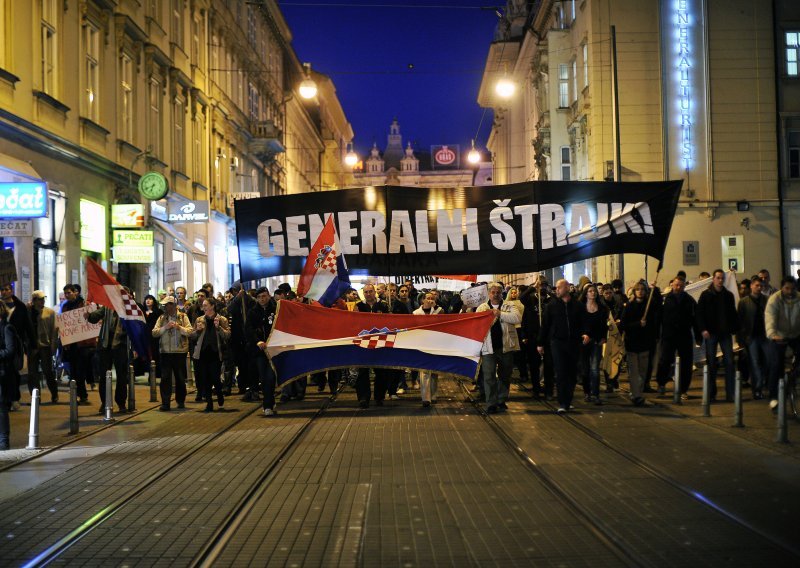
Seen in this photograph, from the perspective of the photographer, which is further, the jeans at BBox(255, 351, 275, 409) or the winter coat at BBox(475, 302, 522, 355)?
the jeans at BBox(255, 351, 275, 409)

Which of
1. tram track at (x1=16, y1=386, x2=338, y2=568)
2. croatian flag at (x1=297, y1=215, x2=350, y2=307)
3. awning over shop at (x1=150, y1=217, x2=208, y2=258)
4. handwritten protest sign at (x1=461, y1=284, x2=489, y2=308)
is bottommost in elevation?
tram track at (x1=16, y1=386, x2=338, y2=568)

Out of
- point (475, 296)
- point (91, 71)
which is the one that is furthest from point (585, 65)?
point (475, 296)

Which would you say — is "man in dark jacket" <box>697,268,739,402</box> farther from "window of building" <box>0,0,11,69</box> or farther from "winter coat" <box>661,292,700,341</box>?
"window of building" <box>0,0,11,69</box>

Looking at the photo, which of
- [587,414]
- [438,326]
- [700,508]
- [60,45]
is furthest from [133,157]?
[700,508]

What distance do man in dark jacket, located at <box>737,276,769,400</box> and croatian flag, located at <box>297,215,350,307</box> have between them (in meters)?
6.08

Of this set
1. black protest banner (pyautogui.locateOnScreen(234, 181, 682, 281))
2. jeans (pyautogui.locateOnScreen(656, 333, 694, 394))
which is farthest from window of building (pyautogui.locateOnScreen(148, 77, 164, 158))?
jeans (pyautogui.locateOnScreen(656, 333, 694, 394))

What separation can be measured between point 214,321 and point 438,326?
344cm

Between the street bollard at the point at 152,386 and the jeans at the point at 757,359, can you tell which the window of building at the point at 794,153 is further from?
the street bollard at the point at 152,386

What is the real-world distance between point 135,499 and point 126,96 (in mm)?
22640

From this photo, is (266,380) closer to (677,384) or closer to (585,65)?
(677,384)

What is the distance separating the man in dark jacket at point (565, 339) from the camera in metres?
14.3

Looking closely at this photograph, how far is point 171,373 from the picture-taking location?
1582cm

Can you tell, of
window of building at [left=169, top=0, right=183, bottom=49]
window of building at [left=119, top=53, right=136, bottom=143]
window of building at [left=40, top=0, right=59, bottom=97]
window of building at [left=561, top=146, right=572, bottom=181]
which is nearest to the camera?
window of building at [left=40, top=0, right=59, bottom=97]

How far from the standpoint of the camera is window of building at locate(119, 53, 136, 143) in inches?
1118
